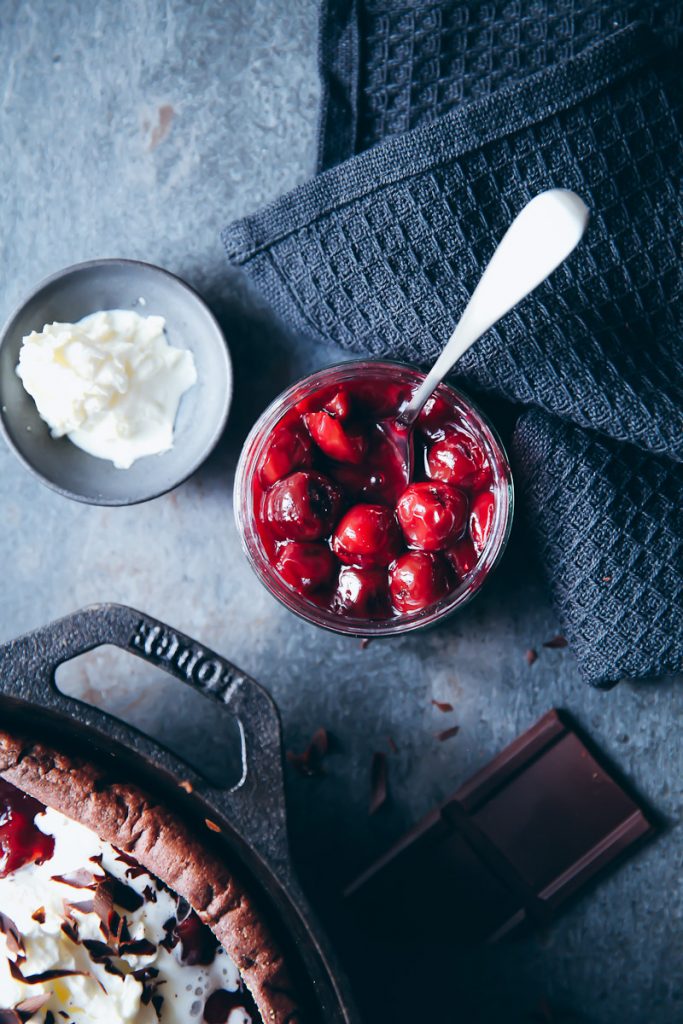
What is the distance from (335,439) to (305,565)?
23 centimetres

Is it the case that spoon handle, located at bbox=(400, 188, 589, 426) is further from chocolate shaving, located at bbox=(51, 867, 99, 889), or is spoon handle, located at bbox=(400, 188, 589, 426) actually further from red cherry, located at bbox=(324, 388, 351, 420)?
chocolate shaving, located at bbox=(51, 867, 99, 889)

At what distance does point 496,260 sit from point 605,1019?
1563mm

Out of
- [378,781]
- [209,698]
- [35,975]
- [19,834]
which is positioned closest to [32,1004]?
[35,975]

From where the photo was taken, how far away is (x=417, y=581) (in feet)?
4.96

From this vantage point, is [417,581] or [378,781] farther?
[378,781]

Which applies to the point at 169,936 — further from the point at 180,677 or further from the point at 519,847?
the point at 519,847

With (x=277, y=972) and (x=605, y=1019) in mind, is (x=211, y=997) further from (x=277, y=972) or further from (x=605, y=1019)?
(x=605, y=1019)

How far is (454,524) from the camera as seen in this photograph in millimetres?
1523

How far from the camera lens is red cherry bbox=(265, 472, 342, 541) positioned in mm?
1497

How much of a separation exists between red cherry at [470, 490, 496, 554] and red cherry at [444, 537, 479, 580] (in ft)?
0.04

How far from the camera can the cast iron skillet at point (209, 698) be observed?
152 centimetres

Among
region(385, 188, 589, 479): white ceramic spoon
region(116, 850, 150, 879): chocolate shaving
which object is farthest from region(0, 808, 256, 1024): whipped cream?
region(385, 188, 589, 479): white ceramic spoon

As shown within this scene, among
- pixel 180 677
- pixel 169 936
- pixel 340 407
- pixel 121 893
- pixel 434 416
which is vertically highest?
pixel 340 407

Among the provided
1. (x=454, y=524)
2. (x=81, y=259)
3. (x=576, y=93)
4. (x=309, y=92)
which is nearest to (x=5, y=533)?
(x=81, y=259)
